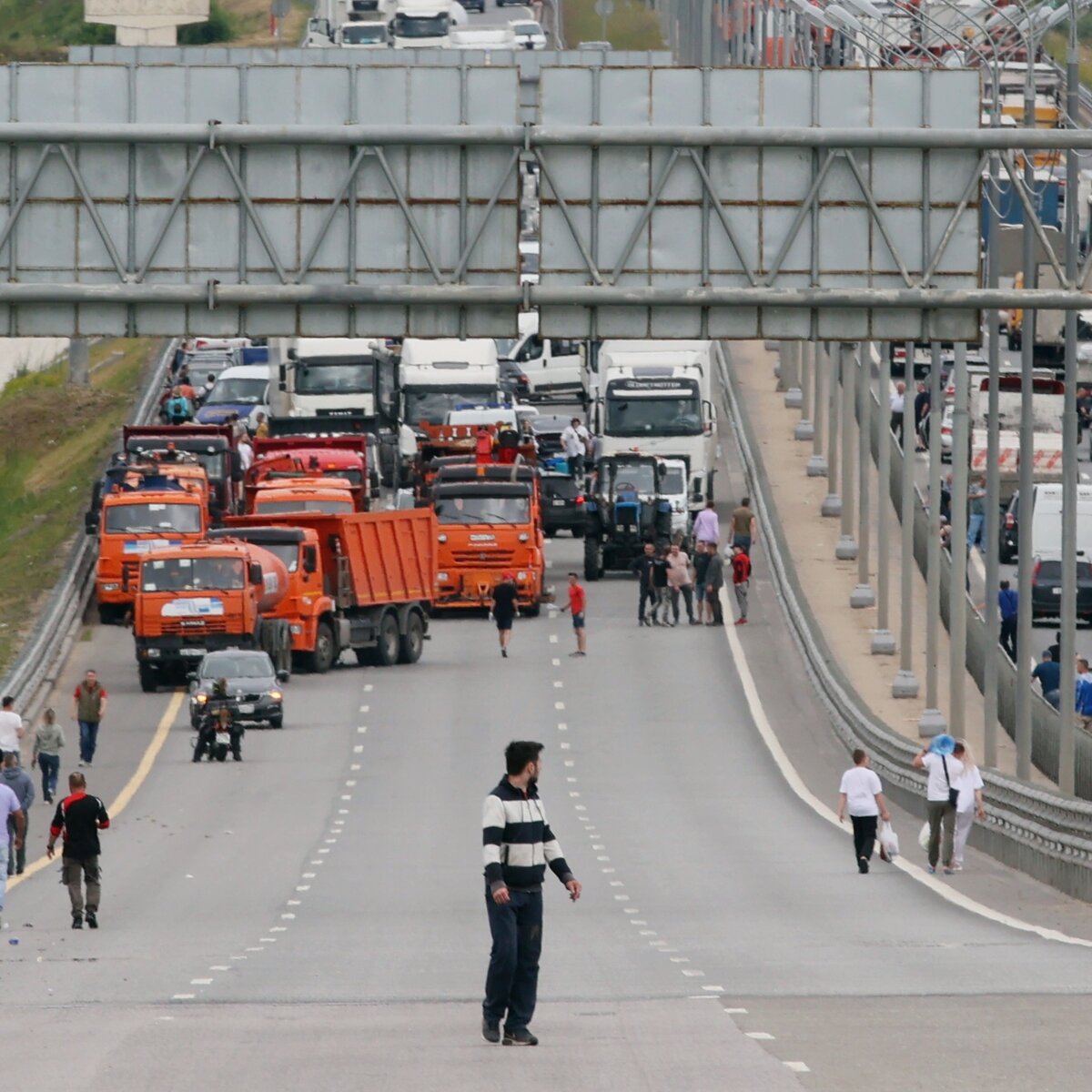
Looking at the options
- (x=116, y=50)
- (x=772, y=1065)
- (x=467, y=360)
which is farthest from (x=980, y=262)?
(x=467, y=360)

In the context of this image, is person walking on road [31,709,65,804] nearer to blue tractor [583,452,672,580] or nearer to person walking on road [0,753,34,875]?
person walking on road [0,753,34,875]

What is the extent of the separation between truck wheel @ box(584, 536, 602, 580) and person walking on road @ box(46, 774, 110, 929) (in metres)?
34.0

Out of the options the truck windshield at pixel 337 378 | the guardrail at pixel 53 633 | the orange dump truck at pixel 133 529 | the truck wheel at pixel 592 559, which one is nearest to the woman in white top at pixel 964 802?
the guardrail at pixel 53 633

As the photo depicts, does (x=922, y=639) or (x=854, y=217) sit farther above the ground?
(x=854, y=217)

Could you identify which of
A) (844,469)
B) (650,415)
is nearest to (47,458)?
(650,415)

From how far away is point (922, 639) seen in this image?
174 feet

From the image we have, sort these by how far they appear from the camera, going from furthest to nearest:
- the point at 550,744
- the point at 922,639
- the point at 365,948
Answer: the point at 922,639 → the point at 550,744 → the point at 365,948

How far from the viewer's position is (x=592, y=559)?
57.6 m

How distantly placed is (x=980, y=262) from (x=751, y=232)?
227cm

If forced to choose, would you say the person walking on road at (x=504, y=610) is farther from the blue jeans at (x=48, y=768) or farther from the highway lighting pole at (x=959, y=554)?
the blue jeans at (x=48, y=768)

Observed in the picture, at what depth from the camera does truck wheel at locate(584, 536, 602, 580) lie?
5750 cm

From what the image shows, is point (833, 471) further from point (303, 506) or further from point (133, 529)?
point (133, 529)

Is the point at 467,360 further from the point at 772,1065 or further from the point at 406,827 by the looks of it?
the point at 772,1065

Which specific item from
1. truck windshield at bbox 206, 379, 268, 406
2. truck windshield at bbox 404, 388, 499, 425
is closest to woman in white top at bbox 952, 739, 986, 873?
truck windshield at bbox 404, 388, 499, 425
